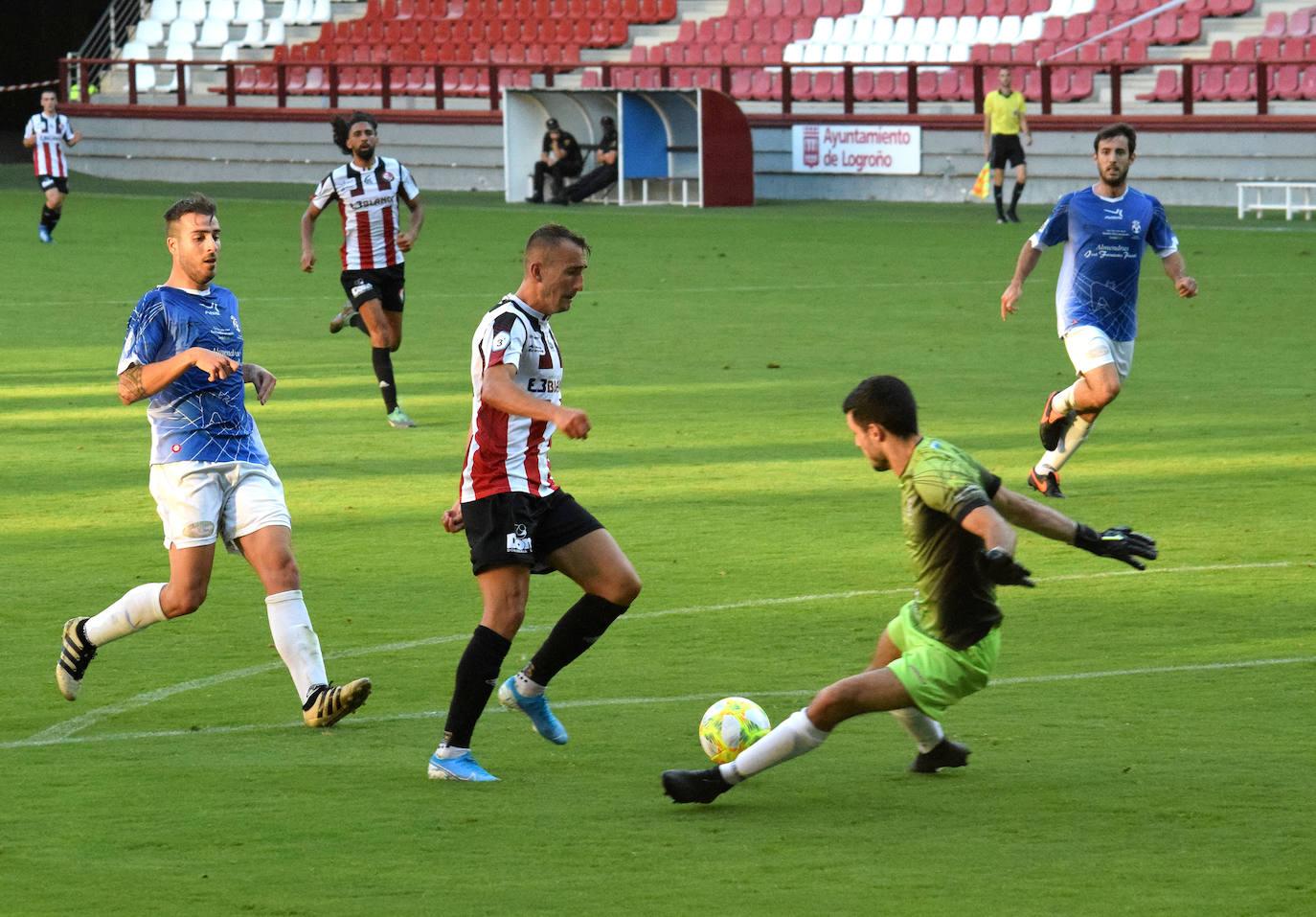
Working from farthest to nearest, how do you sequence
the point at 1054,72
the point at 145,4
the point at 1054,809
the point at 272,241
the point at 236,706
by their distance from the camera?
the point at 145,4
the point at 1054,72
the point at 272,241
the point at 236,706
the point at 1054,809

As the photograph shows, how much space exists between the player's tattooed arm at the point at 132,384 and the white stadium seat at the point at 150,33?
1804 inches

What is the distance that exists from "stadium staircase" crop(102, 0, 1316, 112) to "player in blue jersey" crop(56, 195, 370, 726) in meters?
27.6

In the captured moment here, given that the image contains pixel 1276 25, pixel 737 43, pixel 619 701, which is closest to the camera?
pixel 619 701

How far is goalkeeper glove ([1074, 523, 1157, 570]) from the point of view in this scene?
5.74 metres

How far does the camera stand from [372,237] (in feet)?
47.9

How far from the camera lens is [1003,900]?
522 cm

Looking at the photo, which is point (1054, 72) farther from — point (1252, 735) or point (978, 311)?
point (1252, 735)

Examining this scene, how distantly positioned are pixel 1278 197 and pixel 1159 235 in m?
21.6

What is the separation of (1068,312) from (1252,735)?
218 inches

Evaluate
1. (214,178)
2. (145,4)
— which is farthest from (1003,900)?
(145,4)

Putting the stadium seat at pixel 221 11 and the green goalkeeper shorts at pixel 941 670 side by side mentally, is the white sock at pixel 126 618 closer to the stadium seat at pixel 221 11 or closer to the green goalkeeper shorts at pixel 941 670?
the green goalkeeper shorts at pixel 941 670

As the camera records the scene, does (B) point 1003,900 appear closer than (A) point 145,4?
Yes

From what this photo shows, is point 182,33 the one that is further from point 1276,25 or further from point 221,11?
point 1276,25

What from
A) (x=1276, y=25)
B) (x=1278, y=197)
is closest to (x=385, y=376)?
(x=1278, y=197)
